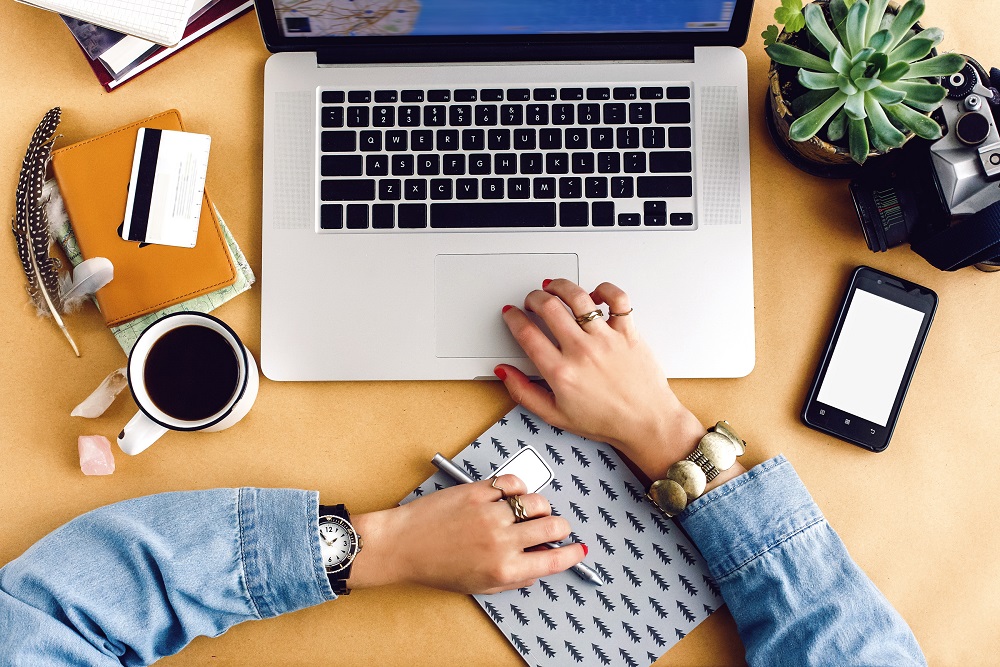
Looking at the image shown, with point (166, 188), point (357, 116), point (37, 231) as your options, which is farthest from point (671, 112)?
point (37, 231)

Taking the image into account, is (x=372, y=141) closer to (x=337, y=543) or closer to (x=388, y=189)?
(x=388, y=189)

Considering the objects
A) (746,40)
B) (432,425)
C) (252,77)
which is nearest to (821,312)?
(746,40)

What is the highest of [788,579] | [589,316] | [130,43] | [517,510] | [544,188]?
[130,43]

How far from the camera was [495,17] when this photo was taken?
2.49ft

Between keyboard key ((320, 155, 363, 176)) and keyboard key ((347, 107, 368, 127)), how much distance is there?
36mm

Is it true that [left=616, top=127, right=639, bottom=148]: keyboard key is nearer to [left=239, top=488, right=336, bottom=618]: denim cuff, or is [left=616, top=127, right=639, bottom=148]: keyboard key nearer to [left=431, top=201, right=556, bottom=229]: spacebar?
[left=431, top=201, right=556, bottom=229]: spacebar

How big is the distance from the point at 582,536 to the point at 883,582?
320mm

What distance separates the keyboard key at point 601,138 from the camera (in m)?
0.79

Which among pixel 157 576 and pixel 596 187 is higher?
pixel 596 187

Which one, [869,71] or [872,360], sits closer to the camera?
[869,71]

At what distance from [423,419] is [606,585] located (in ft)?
0.85

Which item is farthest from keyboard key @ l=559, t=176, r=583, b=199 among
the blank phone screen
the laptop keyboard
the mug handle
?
the mug handle

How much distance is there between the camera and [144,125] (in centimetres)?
81

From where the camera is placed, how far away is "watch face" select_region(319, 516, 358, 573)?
2.49 ft
